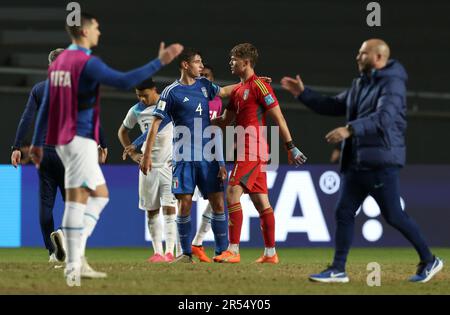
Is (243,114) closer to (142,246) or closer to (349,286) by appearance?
(349,286)

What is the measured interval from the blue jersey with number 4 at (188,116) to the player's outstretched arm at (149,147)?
0.23 meters

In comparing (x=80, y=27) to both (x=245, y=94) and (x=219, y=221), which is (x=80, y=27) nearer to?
(x=245, y=94)

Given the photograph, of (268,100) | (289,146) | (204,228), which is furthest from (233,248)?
(268,100)

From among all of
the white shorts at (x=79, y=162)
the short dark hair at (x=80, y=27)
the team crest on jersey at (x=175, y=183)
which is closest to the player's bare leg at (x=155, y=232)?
the team crest on jersey at (x=175, y=183)

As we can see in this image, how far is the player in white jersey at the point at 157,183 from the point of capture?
9.86 meters

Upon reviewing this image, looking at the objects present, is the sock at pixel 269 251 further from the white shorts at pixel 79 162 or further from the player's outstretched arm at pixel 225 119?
the white shorts at pixel 79 162

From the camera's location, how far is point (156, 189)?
9.89 m

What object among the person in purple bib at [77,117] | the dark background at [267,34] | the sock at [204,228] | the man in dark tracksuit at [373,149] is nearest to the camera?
the person in purple bib at [77,117]

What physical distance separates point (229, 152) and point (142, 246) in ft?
6.52

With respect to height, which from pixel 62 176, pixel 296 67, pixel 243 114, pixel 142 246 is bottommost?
pixel 142 246

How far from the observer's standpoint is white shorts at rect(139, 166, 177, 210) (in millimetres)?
9867

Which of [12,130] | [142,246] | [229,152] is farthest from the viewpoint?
[12,130]

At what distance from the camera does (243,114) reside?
30.9ft

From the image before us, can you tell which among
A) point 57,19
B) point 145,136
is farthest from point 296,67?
point 145,136
